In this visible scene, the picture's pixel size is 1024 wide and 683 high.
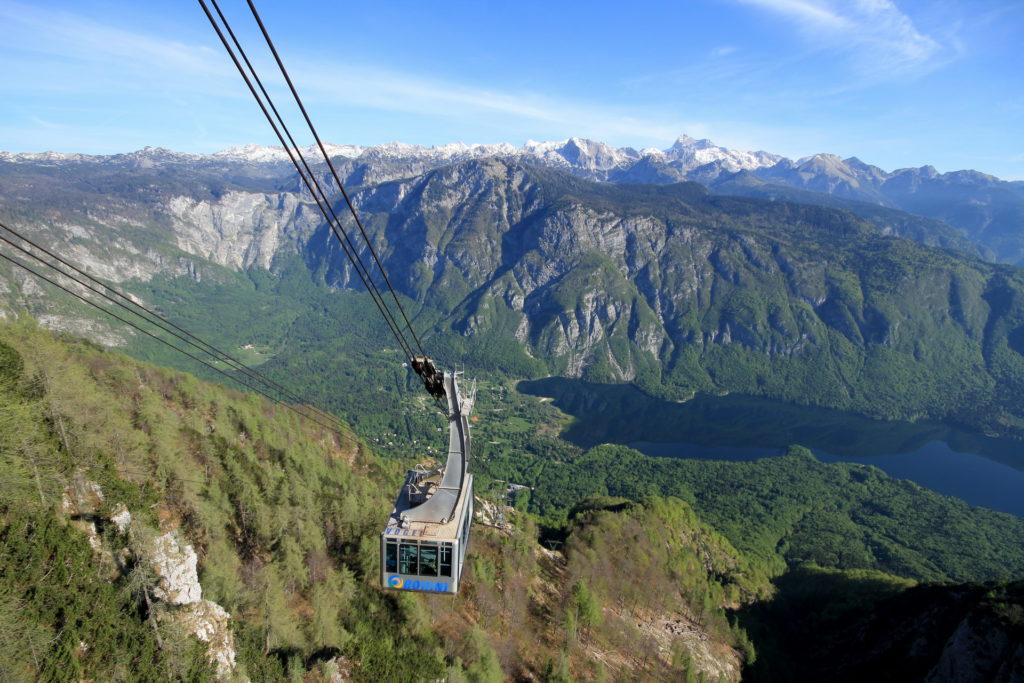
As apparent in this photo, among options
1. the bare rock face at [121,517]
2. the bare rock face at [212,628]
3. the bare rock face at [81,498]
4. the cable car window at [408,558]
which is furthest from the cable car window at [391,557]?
the bare rock face at [81,498]

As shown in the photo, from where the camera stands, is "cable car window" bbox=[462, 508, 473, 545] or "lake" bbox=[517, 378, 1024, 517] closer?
"cable car window" bbox=[462, 508, 473, 545]

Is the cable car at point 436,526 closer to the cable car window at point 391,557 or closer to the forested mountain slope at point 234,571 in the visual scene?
the cable car window at point 391,557

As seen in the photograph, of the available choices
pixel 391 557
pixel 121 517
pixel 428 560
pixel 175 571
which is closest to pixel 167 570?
pixel 175 571

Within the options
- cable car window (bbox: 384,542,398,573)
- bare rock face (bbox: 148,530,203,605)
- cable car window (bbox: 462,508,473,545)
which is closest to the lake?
cable car window (bbox: 462,508,473,545)

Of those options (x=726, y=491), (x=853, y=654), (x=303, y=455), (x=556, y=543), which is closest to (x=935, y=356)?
(x=726, y=491)

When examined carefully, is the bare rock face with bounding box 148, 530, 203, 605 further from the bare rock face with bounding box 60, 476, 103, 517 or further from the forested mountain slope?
the bare rock face with bounding box 60, 476, 103, 517

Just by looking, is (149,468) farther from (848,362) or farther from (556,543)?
(848,362)
